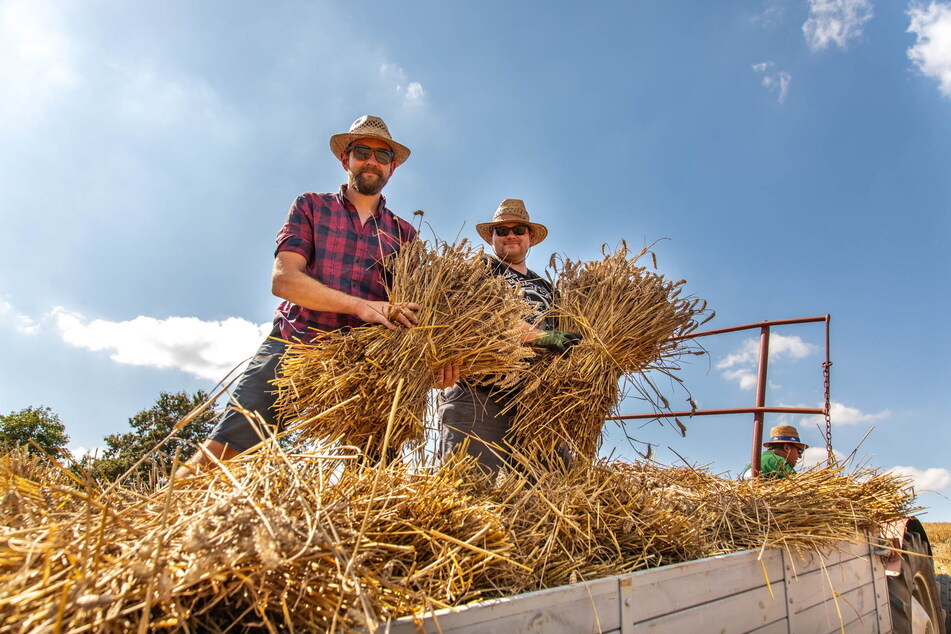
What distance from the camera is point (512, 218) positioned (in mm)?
3064

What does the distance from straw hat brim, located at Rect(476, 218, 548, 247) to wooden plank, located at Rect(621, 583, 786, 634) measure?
2041 millimetres

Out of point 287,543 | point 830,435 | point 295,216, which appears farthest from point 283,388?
point 830,435

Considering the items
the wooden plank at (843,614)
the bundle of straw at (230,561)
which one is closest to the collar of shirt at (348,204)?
the bundle of straw at (230,561)

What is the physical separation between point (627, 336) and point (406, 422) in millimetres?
1228

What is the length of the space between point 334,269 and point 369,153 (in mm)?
540

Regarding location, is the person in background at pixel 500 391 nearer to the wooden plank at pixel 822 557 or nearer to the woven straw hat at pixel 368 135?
the woven straw hat at pixel 368 135

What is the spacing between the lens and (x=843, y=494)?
250 centimetres

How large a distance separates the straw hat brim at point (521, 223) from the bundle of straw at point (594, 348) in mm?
326

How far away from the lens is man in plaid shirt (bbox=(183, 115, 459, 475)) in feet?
6.44

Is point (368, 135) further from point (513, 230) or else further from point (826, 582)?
point (826, 582)

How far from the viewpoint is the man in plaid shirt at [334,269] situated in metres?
1.96

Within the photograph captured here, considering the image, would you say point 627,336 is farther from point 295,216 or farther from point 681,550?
point 295,216

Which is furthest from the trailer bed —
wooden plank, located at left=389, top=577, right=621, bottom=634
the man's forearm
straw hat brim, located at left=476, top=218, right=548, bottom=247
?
straw hat brim, located at left=476, top=218, right=548, bottom=247

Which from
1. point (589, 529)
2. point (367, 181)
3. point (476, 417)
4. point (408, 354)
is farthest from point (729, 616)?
point (367, 181)
